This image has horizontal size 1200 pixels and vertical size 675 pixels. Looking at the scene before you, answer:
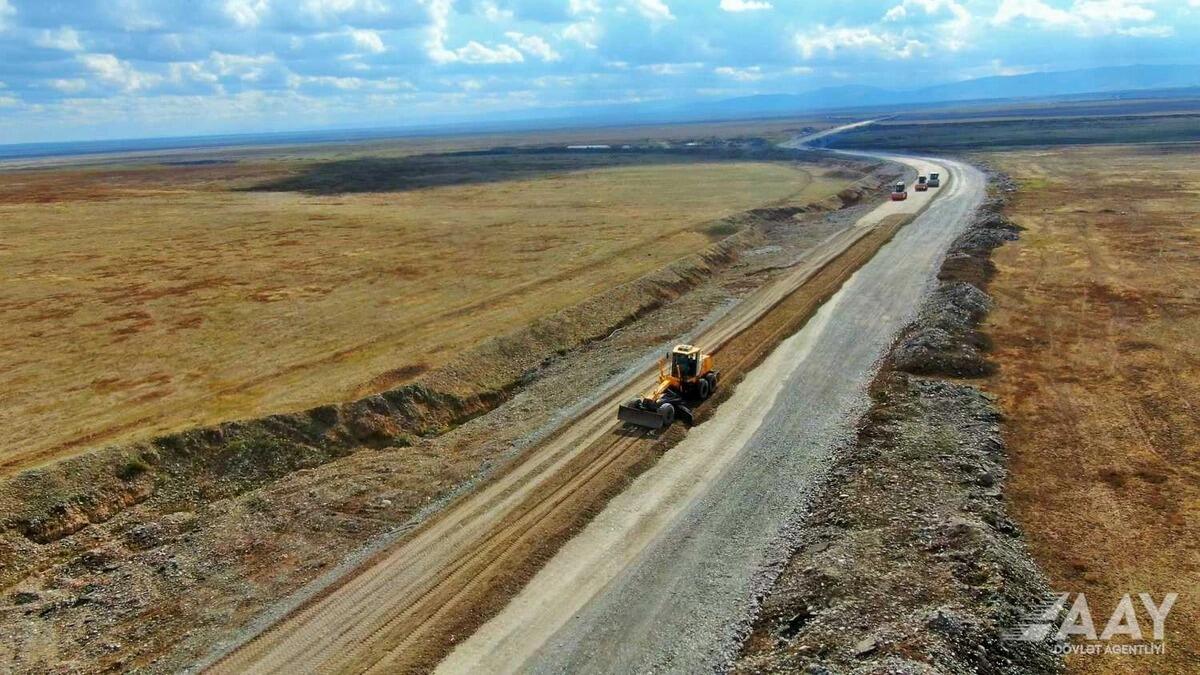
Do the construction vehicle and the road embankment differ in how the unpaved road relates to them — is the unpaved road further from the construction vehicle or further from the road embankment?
the construction vehicle

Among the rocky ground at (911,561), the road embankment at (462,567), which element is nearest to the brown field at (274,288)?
the road embankment at (462,567)

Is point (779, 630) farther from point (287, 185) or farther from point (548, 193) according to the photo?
point (287, 185)

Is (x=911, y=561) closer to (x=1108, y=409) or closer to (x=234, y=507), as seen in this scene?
(x=1108, y=409)

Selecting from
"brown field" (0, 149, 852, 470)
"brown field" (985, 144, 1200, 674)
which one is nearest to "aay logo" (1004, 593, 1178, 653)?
"brown field" (985, 144, 1200, 674)

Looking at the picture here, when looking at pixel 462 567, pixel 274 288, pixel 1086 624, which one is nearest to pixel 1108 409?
pixel 1086 624

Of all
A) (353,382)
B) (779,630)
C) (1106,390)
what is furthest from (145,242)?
(1106,390)

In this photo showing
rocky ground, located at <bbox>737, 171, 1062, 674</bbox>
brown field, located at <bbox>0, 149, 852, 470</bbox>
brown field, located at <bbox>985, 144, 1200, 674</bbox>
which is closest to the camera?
rocky ground, located at <bbox>737, 171, 1062, 674</bbox>

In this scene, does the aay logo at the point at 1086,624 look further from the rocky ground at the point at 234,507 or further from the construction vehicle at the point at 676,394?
the rocky ground at the point at 234,507
